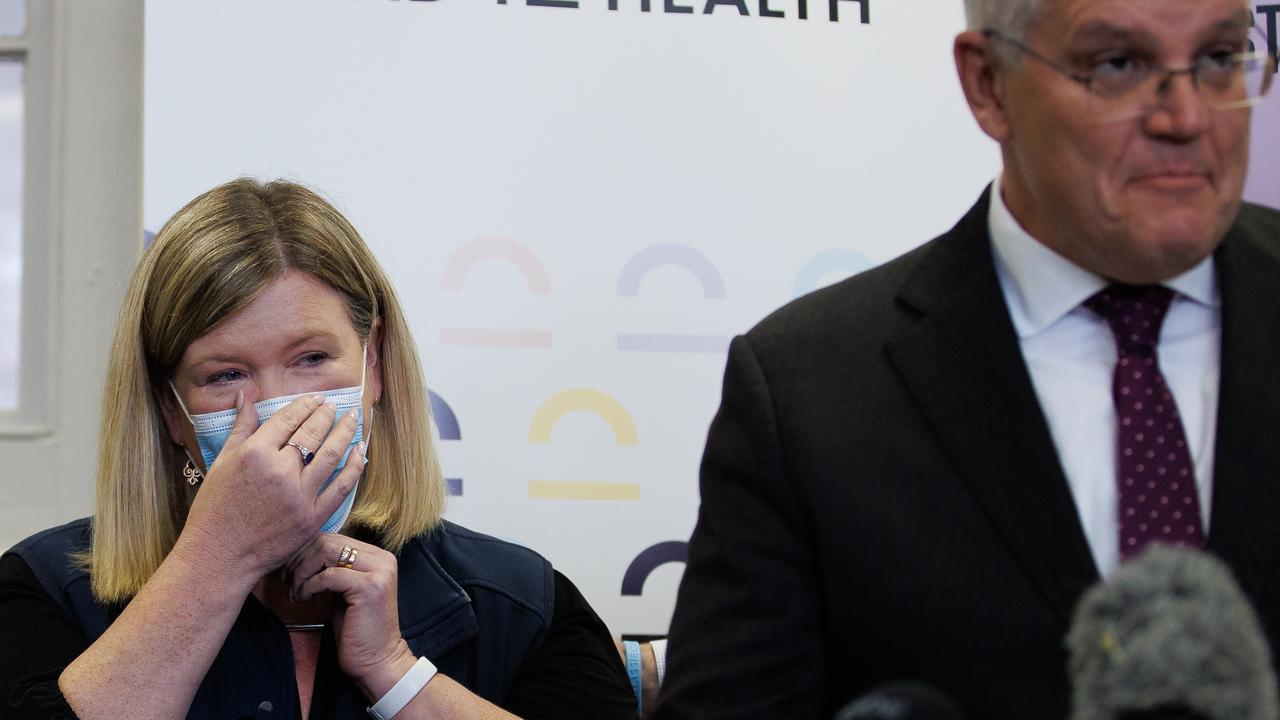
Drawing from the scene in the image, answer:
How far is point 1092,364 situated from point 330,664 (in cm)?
127

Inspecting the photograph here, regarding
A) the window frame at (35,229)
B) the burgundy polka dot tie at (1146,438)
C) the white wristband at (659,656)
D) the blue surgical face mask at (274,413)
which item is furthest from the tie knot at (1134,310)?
the window frame at (35,229)

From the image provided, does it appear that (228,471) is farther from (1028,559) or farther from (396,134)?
(1028,559)

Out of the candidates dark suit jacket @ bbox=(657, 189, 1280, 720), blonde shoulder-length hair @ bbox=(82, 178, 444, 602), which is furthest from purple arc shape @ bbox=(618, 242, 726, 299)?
dark suit jacket @ bbox=(657, 189, 1280, 720)

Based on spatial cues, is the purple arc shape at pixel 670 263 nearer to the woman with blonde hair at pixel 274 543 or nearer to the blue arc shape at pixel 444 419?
the blue arc shape at pixel 444 419

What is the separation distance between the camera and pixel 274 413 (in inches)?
85.4

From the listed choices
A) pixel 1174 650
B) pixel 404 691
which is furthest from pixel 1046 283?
pixel 404 691

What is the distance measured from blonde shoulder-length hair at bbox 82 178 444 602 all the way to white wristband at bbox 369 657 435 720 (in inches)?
10.3

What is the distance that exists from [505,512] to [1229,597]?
6.92ft

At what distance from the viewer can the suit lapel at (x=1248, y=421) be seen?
140cm

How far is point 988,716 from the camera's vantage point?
4.70 feet

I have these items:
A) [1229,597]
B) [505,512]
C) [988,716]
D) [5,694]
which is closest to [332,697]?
[5,694]

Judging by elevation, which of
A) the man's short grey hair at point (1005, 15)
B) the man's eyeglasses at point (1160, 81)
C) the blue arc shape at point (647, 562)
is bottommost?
the blue arc shape at point (647, 562)

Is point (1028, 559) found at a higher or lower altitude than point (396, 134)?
lower

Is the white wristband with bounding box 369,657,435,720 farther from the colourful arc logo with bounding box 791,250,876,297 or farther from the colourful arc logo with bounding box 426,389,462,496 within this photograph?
the colourful arc logo with bounding box 791,250,876,297
